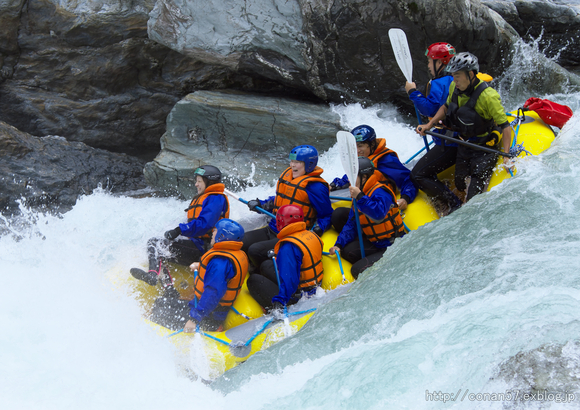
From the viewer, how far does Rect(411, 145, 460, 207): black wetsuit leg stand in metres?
4.35

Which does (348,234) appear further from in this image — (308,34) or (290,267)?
(308,34)

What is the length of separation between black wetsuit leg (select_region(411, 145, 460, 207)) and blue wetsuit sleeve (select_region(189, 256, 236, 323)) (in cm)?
199

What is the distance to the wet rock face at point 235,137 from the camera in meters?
6.36

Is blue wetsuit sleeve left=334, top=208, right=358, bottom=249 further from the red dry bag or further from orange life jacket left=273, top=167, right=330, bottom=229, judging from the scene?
the red dry bag

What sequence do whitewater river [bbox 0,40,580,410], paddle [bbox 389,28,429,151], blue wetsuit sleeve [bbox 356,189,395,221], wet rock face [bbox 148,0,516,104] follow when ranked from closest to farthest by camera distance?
whitewater river [bbox 0,40,580,410] → blue wetsuit sleeve [bbox 356,189,395,221] → paddle [bbox 389,28,429,151] → wet rock face [bbox 148,0,516,104]

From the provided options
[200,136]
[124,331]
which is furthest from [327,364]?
[200,136]

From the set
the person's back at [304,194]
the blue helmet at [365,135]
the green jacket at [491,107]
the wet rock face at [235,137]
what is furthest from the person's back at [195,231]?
the green jacket at [491,107]

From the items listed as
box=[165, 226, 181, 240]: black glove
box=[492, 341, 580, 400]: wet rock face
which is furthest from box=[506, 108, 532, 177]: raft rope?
box=[165, 226, 181, 240]: black glove

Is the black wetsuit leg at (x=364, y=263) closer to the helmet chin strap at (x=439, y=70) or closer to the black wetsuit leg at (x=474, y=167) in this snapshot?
the black wetsuit leg at (x=474, y=167)

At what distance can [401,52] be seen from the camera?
4855mm

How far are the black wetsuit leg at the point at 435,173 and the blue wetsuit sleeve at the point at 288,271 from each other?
1.49 m

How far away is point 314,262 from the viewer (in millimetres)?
3807

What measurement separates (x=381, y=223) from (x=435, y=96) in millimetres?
1397

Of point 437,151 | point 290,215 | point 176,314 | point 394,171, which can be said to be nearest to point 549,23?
point 437,151
